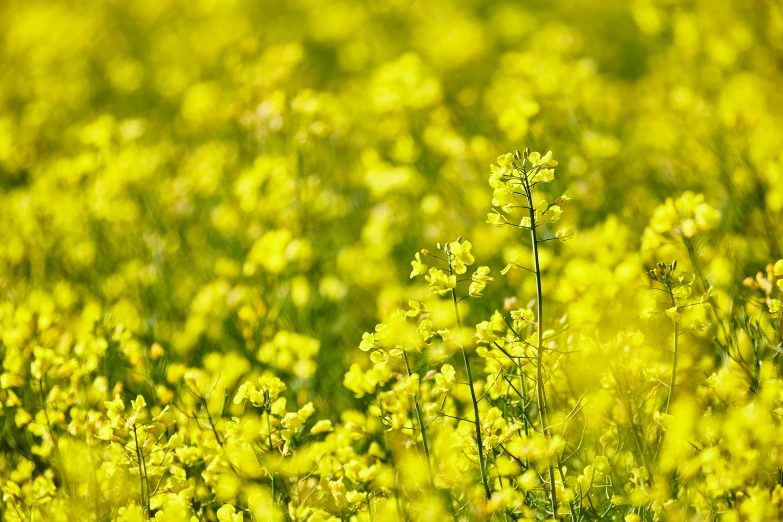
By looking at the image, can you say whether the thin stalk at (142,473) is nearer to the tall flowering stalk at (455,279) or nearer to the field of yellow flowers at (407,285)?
the field of yellow flowers at (407,285)

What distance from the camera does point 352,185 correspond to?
13.8 ft

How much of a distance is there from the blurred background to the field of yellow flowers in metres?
0.02

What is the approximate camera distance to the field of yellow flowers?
160cm

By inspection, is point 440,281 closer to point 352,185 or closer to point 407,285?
point 407,285

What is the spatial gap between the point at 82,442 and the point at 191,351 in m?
0.90

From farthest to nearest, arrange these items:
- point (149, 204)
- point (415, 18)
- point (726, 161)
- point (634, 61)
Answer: point (415, 18) < point (634, 61) < point (149, 204) < point (726, 161)

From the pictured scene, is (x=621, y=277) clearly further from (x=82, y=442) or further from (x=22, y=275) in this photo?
(x=22, y=275)

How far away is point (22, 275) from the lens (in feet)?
11.5

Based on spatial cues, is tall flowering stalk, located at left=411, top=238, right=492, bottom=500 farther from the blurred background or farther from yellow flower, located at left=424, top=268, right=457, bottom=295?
the blurred background

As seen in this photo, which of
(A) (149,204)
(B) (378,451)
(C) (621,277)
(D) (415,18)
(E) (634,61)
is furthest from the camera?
(D) (415,18)

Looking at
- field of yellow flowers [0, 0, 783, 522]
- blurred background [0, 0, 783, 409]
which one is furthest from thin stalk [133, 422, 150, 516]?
blurred background [0, 0, 783, 409]

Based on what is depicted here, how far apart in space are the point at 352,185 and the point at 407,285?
127cm

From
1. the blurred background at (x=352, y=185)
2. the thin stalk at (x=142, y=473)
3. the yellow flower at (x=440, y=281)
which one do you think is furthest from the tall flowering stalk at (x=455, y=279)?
the thin stalk at (x=142, y=473)

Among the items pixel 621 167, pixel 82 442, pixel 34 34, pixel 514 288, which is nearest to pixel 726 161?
pixel 621 167
